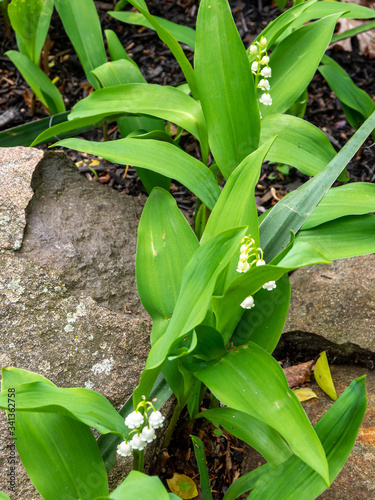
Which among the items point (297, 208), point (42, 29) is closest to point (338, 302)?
point (297, 208)

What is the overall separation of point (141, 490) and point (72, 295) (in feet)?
2.45

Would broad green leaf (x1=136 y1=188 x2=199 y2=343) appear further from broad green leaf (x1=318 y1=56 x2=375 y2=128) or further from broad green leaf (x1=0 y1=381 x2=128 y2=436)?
broad green leaf (x1=318 y1=56 x2=375 y2=128)

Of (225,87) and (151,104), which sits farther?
(151,104)

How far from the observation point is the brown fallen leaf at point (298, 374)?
1.63 metres

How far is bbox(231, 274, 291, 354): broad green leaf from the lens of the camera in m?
1.28

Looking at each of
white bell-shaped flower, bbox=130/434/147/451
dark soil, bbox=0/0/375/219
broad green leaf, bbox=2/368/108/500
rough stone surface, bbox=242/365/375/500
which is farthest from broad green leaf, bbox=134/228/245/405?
dark soil, bbox=0/0/375/219

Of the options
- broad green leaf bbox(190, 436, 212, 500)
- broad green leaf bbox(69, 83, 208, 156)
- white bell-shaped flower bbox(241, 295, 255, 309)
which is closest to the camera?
white bell-shaped flower bbox(241, 295, 255, 309)

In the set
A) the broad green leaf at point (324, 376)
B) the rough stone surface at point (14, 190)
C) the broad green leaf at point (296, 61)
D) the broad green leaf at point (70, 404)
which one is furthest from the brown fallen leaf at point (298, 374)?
the rough stone surface at point (14, 190)

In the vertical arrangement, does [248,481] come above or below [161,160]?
below

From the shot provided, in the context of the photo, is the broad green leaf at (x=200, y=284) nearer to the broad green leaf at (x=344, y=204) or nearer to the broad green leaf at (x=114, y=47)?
the broad green leaf at (x=344, y=204)

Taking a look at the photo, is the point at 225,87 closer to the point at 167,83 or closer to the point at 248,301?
the point at 248,301

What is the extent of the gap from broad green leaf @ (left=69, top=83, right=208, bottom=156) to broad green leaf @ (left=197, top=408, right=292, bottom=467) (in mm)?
903

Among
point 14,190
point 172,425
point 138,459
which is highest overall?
point 14,190

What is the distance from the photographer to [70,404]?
3.45 ft
